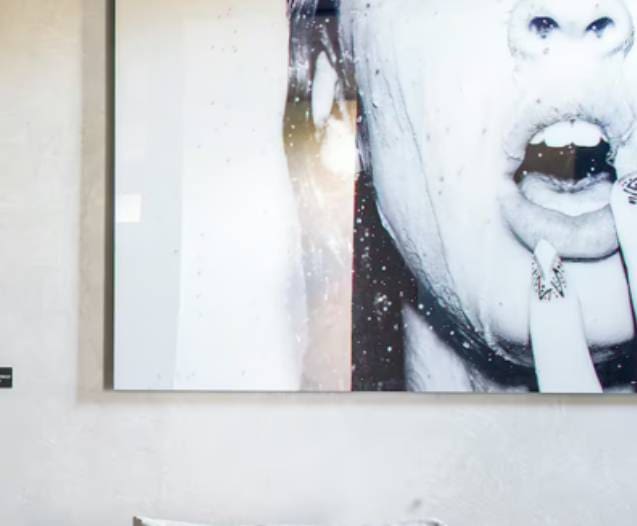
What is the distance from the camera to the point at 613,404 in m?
1.69

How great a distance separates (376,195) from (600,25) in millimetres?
753

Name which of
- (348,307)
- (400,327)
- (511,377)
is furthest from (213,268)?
(511,377)

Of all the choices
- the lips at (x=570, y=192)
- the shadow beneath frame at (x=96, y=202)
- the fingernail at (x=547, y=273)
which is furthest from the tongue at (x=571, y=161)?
the shadow beneath frame at (x=96, y=202)

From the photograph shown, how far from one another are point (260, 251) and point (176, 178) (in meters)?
0.31

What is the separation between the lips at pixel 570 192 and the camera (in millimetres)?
1659

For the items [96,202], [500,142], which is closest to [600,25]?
[500,142]

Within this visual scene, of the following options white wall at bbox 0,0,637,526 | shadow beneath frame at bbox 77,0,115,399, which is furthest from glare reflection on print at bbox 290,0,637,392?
shadow beneath frame at bbox 77,0,115,399

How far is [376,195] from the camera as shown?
1.71 m

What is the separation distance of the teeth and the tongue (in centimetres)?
1

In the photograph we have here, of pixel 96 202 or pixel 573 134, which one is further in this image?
pixel 96 202

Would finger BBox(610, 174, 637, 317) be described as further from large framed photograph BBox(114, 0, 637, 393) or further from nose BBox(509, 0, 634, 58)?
nose BBox(509, 0, 634, 58)

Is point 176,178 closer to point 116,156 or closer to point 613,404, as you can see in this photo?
point 116,156

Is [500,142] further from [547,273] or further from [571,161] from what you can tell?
[547,273]

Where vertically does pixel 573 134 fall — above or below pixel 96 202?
above
